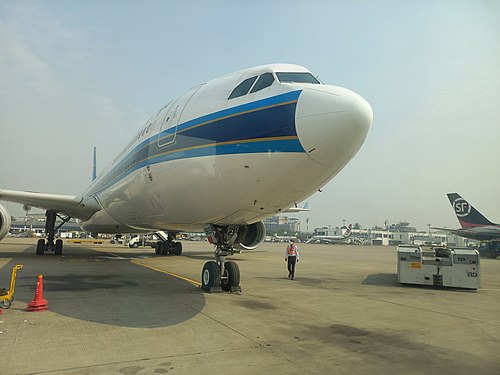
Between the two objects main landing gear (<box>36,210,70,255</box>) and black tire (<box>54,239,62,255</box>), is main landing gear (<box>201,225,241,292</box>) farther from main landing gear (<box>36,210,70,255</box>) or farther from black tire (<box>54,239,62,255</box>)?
black tire (<box>54,239,62,255</box>)

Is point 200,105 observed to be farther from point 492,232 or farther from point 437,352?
point 492,232

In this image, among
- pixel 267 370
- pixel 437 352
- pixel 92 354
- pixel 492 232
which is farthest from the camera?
pixel 492 232

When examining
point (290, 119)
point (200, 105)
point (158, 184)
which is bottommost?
point (158, 184)

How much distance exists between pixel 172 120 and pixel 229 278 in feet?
Answer: 13.1

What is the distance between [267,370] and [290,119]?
11.1ft

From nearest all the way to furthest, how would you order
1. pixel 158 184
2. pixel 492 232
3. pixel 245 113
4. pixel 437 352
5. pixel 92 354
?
pixel 92 354 < pixel 437 352 < pixel 245 113 < pixel 158 184 < pixel 492 232

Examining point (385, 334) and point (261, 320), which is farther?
point (261, 320)

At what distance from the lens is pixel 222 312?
6.98 meters

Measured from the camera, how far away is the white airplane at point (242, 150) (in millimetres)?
5457

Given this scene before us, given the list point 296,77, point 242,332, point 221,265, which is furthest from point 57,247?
point 296,77

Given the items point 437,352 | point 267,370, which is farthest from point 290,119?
point 437,352

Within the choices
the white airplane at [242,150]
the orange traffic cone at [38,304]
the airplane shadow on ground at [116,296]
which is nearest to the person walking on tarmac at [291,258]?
the white airplane at [242,150]

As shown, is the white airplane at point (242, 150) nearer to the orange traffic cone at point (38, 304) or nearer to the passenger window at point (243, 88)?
the passenger window at point (243, 88)

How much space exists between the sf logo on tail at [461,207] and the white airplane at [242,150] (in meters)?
38.8
